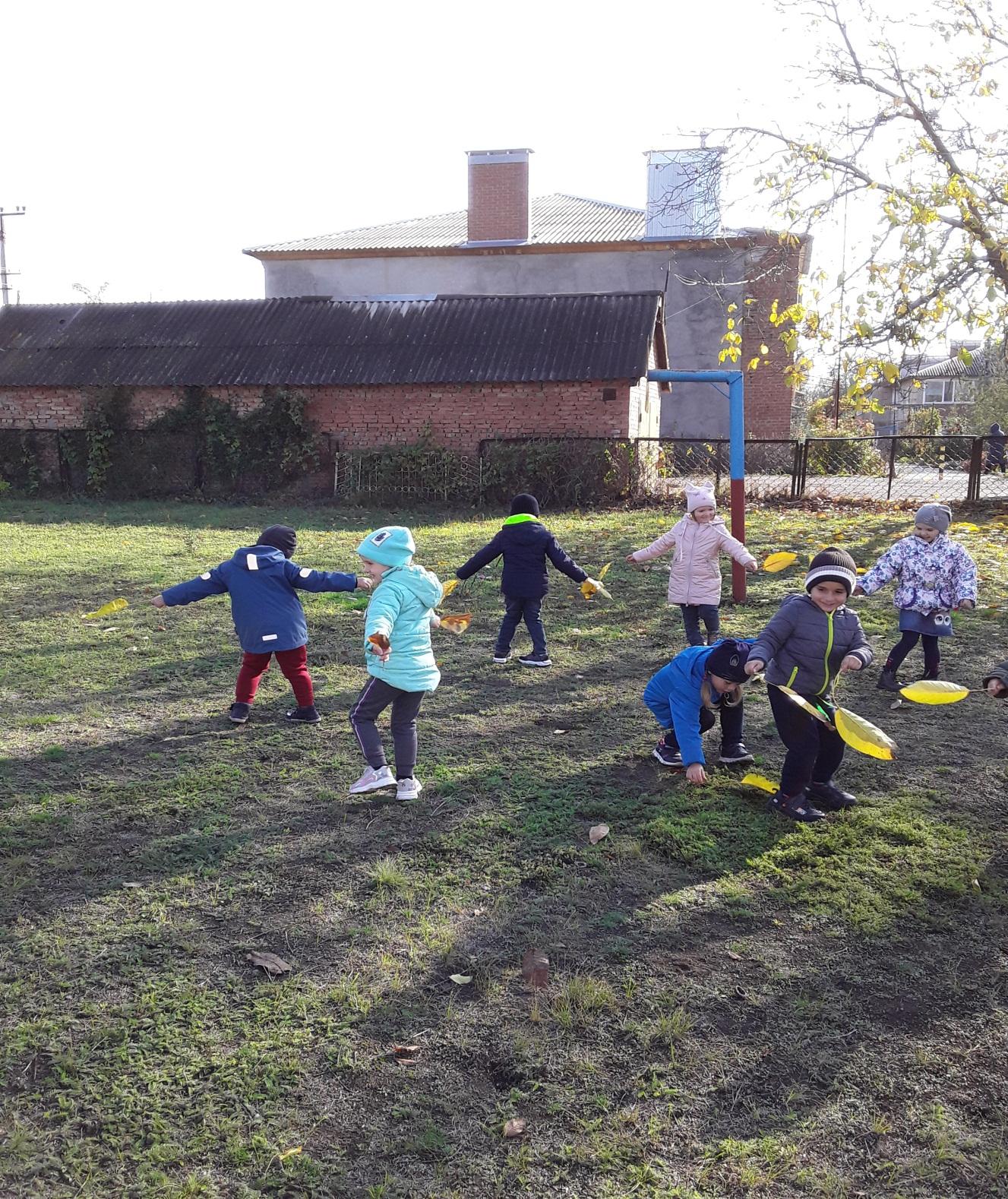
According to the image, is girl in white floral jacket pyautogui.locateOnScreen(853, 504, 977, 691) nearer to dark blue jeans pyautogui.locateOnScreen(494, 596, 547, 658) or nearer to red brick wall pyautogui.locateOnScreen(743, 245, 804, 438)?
dark blue jeans pyautogui.locateOnScreen(494, 596, 547, 658)

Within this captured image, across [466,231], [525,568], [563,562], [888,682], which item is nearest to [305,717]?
[525,568]

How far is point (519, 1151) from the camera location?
104 inches

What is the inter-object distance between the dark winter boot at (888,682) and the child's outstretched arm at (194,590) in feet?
14.6

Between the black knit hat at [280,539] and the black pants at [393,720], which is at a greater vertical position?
the black knit hat at [280,539]

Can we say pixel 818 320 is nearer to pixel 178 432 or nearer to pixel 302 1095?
pixel 302 1095

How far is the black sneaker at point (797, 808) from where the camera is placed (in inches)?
186

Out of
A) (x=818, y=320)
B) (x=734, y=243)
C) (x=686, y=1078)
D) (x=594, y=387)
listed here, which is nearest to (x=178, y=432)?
(x=594, y=387)

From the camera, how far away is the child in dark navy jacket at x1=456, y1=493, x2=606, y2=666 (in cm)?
766

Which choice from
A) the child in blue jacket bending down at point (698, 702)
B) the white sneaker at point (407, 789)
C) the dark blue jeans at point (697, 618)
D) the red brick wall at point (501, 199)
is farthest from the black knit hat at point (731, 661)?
the red brick wall at point (501, 199)

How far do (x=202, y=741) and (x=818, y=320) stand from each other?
9.04 m

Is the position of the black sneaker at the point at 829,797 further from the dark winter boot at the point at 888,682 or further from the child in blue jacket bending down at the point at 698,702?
the dark winter boot at the point at 888,682

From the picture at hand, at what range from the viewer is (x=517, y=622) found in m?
7.69

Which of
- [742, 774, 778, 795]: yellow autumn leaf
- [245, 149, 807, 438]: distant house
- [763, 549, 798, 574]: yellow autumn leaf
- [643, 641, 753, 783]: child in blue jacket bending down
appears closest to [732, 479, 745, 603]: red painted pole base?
[763, 549, 798, 574]: yellow autumn leaf

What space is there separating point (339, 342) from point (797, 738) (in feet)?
58.4
